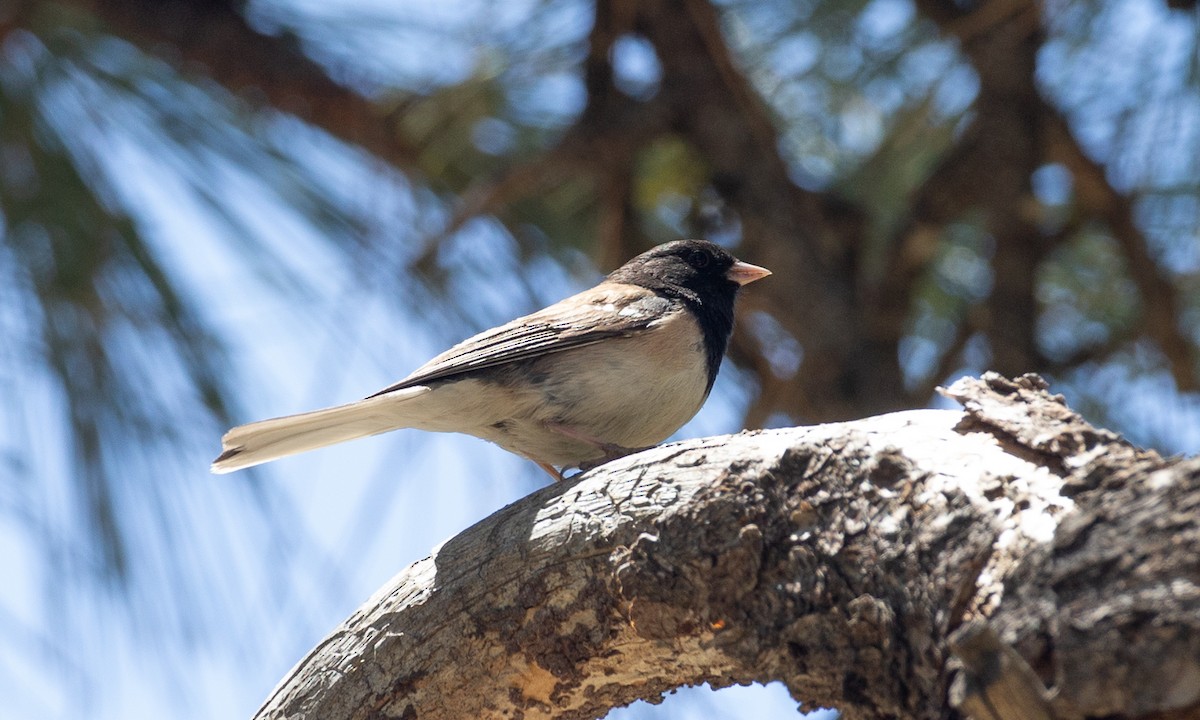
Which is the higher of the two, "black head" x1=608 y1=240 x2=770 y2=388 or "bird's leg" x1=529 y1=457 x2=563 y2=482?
"black head" x1=608 y1=240 x2=770 y2=388

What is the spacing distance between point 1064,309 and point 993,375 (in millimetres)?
2365

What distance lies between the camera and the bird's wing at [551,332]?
292cm

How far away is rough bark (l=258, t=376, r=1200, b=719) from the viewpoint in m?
1.19

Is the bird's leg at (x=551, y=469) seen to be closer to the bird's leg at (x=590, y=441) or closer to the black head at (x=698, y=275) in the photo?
the bird's leg at (x=590, y=441)

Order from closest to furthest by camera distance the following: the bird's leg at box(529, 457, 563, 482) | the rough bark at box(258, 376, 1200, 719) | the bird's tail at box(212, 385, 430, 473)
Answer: the rough bark at box(258, 376, 1200, 719) → the bird's tail at box(212, 385, 430, 473) → the bird's leg at box(529, 457, 563, 482)

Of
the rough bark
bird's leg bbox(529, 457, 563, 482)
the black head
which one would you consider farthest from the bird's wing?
the rough bark

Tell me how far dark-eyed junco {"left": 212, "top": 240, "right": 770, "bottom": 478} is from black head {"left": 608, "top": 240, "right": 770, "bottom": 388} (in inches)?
8.4

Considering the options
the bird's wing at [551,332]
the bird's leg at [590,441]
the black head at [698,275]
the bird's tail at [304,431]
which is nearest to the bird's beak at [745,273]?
the black head at [698,275]

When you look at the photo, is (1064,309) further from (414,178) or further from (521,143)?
(414,178)

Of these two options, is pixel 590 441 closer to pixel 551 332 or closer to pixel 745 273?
pixel 551 332

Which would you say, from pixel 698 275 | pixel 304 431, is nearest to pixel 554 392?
pixel 304 431

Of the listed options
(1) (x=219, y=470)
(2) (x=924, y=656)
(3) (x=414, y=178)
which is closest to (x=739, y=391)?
(3) (x=414, y=178)

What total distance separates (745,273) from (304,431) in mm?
1377

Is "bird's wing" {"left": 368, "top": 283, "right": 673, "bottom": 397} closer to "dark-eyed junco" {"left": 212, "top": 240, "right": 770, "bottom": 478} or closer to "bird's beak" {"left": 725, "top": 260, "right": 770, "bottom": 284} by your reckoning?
"dark-eyed junco" {"left": 212, "top": 240, "right": 770, "bottom": 478}
